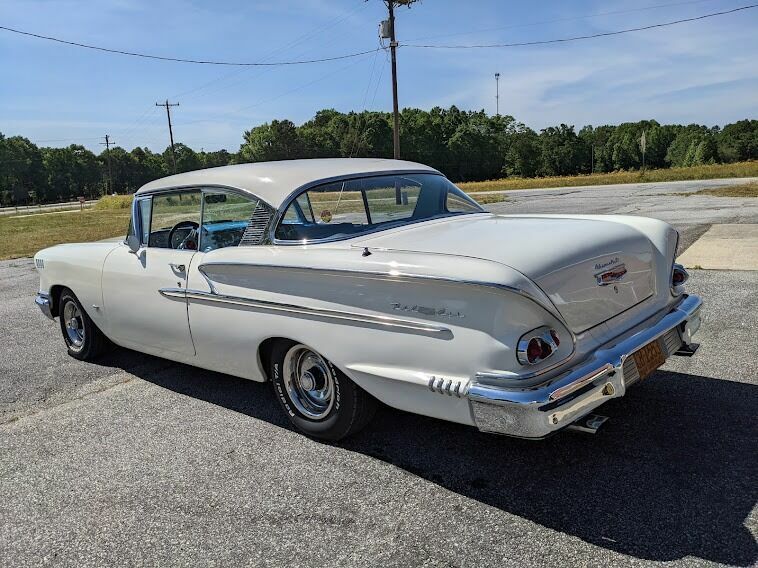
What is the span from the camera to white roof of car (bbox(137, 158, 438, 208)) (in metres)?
3.60

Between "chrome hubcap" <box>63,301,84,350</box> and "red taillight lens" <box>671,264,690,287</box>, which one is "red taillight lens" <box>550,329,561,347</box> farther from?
"chrome hubcap" <box>63,301,84,350</box>

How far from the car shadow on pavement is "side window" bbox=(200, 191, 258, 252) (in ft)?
3.58

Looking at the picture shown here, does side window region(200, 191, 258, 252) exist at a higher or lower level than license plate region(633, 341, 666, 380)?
higher

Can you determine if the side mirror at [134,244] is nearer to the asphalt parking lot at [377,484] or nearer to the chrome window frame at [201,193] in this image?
the chrome window frame at [201,193]

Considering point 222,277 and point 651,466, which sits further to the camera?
point 222,277

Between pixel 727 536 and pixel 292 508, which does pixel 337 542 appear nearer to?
pixel 292 508

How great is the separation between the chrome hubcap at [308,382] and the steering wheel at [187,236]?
116cm

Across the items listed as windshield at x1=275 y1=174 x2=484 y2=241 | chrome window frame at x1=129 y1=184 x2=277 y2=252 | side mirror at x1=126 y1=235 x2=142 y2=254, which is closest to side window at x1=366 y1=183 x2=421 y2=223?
windshield at x1=275 y1=174 x2=484 y2=241

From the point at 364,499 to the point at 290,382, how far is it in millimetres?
896

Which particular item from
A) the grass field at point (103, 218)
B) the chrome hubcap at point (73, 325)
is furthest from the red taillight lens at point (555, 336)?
the chrome hubcap at point (73, 325)

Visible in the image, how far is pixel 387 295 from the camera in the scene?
9.09 feet

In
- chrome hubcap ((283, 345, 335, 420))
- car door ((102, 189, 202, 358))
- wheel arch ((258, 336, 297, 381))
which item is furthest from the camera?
car door ((102, 189, 202, 358))

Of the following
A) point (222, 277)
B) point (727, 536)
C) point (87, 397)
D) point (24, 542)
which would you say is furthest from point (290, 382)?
point (727, 536)

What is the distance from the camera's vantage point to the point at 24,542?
262 centimetres
